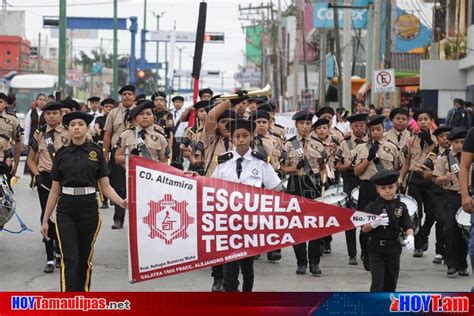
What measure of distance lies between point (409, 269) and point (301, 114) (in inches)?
86.3

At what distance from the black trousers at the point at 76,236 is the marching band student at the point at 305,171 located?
323 centimetres

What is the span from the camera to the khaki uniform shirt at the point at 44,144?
40.7ft

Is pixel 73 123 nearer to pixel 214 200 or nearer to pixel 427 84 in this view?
pixel 214 200

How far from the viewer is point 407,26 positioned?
41.8 m

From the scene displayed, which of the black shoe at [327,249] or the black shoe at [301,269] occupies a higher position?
the black shoe at [301,269]

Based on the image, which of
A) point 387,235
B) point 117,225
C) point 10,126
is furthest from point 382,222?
point 117,225

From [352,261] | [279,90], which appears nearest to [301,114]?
[352,261]

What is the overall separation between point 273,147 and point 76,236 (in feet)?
12.0

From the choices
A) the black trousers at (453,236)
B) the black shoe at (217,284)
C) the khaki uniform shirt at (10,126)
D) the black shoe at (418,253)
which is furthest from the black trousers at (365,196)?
the khaki uniform shirt at (10,126)

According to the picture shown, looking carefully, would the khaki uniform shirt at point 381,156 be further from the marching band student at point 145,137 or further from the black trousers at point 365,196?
the marching band student at point 145,137

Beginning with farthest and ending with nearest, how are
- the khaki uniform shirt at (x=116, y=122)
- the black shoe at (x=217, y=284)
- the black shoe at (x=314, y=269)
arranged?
the khaki uniform shirt at (x=116, y=122) < the black shoe at (x=314, y=269) < the black shoe at (x=217, y=284)

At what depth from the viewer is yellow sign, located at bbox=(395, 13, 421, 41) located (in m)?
41.5

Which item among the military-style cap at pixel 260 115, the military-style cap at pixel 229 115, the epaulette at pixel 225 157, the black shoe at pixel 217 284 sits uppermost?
the military-style cap at pixel 229 115

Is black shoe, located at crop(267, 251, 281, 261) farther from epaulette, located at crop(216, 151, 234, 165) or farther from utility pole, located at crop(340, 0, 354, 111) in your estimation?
utility pole, located at crop(340, 0, 354, 111)
